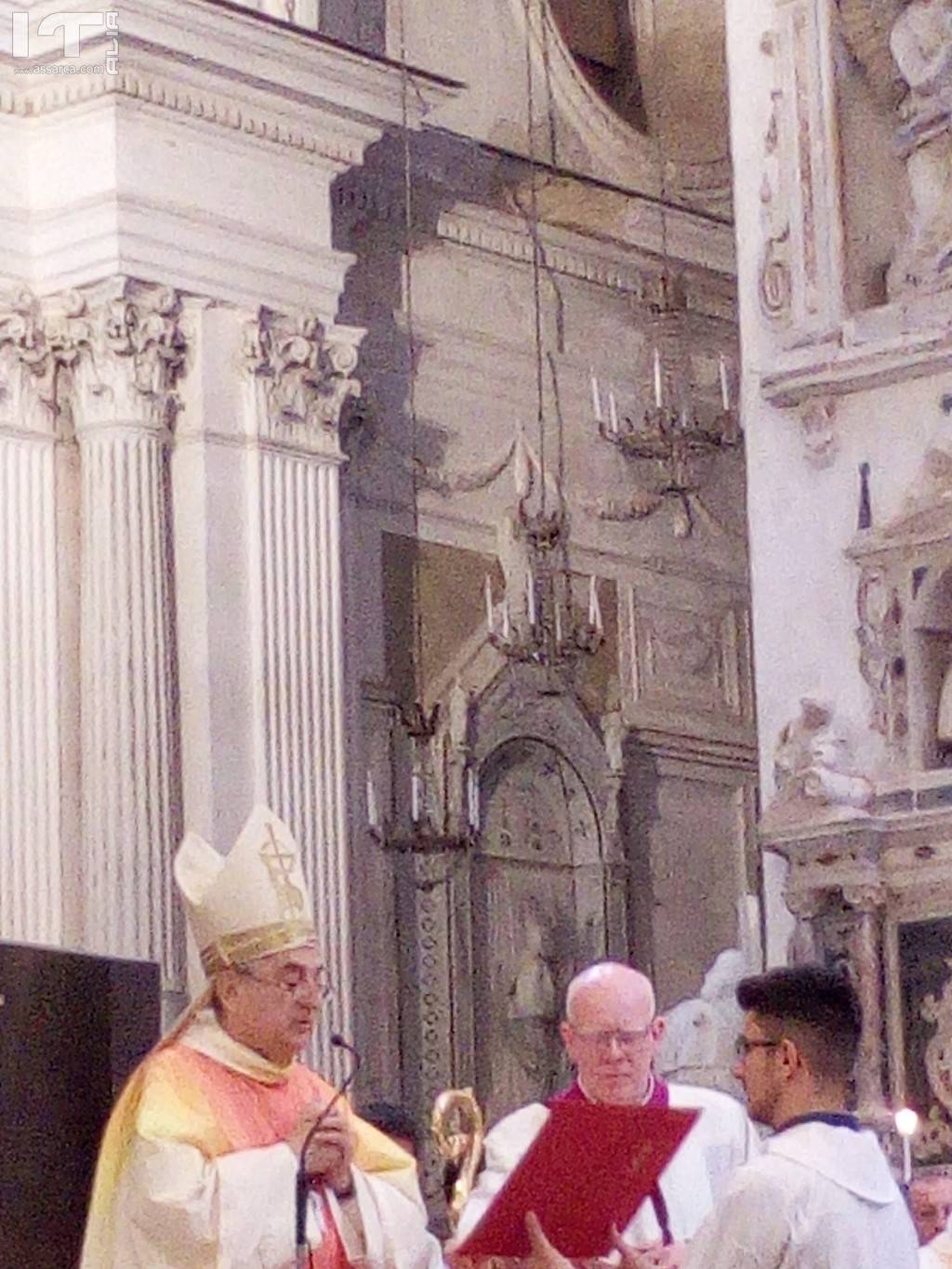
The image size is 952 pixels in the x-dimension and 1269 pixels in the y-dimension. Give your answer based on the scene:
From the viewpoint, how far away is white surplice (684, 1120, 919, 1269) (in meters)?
5.68

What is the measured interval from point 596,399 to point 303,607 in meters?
3.06

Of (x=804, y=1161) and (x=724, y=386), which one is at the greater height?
(x=724, y=386)

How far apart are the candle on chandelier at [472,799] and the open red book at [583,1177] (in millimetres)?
9483

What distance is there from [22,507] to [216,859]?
23.6 ft

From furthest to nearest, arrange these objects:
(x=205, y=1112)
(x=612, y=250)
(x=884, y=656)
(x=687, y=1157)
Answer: (x=612, y=250) < (x=884, y=656) < (x=687, y=1157) < (x=205, y=1112)

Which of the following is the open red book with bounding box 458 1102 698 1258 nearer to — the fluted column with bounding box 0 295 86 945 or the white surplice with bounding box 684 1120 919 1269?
the white surplice with bounding box 684 1120 919 1269

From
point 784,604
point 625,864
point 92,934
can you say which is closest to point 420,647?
point 625,864

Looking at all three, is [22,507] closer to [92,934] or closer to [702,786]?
[92,934]

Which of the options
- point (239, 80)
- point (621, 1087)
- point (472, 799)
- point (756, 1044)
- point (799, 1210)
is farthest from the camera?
point (472, 799)

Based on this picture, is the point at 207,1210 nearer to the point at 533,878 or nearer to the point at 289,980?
the point at 289,980

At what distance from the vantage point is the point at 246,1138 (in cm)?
665

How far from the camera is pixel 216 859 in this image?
7176 millimetres

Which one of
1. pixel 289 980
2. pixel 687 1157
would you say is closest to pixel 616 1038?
pixel 687 1157

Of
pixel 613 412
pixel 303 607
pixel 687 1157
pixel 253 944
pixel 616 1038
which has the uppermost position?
pixel 613 412
